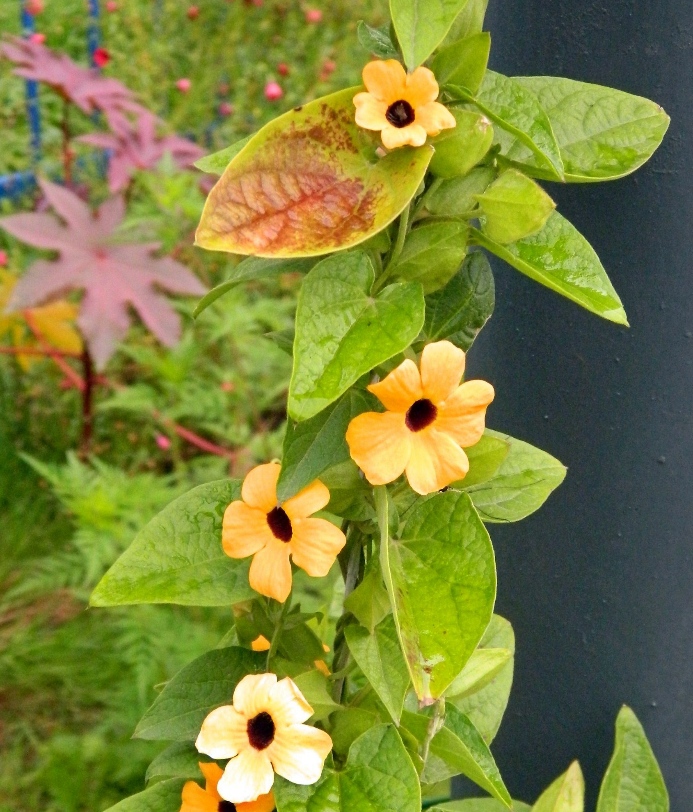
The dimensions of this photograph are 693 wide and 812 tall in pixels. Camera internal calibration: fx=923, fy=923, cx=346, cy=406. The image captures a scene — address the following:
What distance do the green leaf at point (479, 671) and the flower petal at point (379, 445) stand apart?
19 centimetres

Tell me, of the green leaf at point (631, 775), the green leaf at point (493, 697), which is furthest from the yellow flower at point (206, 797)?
the green leaf at point (631, 775)

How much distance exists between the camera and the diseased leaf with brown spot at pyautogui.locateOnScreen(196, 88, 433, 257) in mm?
481

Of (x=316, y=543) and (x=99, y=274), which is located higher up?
(x=316, y=543)

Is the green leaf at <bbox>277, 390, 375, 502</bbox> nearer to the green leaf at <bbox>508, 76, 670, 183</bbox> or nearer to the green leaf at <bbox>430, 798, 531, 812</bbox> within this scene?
the green leaf at <bbox>508, 76, 670, 183</bbox>

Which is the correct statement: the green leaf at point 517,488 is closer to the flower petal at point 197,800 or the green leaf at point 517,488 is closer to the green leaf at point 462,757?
the green leaf at point 462,757

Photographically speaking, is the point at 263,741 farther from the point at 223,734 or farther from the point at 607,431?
the point at 607,431

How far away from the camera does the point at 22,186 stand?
2.53m

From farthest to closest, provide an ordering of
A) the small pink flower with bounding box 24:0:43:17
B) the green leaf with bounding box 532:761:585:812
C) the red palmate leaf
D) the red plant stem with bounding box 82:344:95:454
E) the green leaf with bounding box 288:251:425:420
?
1. the small pink flower with bounding box 24:0:43:17
2. the red plant stem with bounding box 82:344:95:454
3. the red palmate leaf
4. the green leaf with bounding box 532:761:585:812
5. the green leaf with bounding box 288:251:425:420

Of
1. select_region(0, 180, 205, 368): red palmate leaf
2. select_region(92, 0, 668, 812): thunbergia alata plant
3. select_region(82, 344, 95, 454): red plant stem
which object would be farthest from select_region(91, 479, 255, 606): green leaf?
select_region(82, 344, 95, 454): red plant stem

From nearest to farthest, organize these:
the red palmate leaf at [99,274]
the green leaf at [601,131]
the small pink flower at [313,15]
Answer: the green leaf at [601,131], the red palmate leaf at [99,274], the small pink flower at [313,15]

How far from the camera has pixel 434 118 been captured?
49 centimetres

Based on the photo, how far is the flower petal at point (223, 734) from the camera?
544 millimetres

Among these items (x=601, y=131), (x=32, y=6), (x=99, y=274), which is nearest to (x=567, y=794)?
(x=601, y=131)

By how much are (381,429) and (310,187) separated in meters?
0.14
